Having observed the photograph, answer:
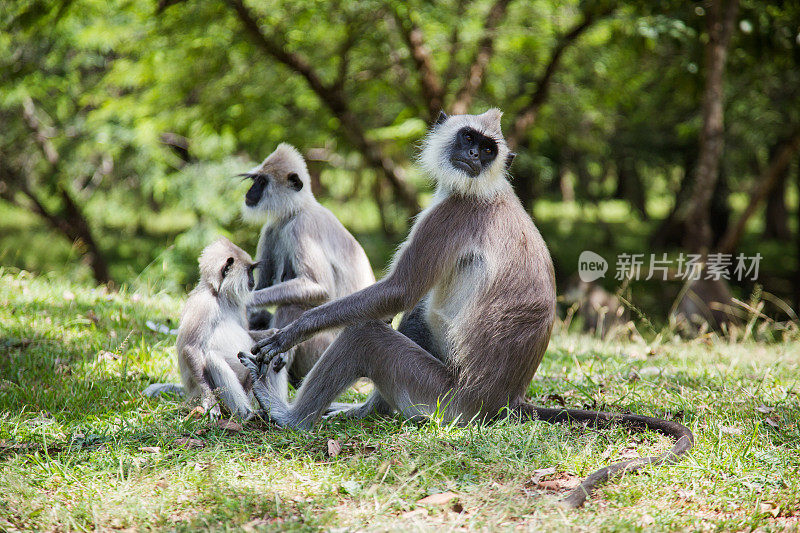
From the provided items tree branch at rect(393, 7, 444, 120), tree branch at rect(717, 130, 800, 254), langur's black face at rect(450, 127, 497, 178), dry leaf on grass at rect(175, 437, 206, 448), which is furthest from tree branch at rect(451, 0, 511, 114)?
dry leaf on grass at rect(175, 437, 206, 448)

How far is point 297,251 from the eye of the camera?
14.4 ft

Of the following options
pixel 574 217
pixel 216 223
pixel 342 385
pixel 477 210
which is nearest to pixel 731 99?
pixel 216 223

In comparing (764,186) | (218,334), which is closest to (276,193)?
(218,334)

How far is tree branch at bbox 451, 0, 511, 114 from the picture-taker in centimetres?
959

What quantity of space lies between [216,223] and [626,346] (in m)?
6.29

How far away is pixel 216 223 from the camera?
406 inches

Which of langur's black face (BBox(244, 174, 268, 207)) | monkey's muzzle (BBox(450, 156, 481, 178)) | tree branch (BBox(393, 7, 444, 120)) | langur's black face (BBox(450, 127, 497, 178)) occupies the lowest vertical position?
langur's black face (BBox(244, 174, 268, 207))

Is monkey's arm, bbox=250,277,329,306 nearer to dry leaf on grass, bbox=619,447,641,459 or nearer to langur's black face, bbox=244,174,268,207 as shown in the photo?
langur's black face, bbox=244,174,268,207

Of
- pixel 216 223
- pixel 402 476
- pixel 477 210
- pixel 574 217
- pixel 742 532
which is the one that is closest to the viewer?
pixel 742 532

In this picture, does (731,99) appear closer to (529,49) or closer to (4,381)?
(529,49)

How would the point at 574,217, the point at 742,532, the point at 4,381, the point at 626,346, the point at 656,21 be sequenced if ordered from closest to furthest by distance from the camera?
the point at 742,532 < the point at 4,381 < the point at 626,346 < the point at 656,21 < the point at 574,217

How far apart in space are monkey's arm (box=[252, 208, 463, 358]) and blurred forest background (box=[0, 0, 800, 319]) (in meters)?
3.96

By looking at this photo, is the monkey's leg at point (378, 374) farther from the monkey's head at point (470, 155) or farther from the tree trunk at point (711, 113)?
the tree trunk at point (711, 113)

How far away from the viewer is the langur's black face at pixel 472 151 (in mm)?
3613
